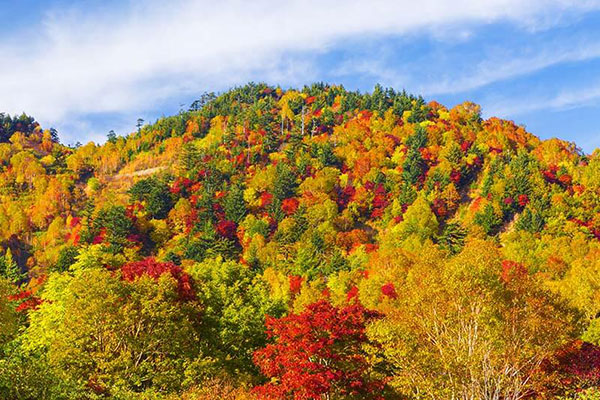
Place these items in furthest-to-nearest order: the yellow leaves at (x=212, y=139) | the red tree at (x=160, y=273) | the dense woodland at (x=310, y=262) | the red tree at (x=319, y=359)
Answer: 1. the yellow leaves at (x=212, y=139)
2. the red tree at (x=160, y=273)
3. the dense woodland at (x=310, y=262)
4. the red tree at (x=319, y=359)

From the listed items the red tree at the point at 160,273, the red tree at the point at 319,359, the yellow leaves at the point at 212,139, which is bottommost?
the red tree at the point at 319,359

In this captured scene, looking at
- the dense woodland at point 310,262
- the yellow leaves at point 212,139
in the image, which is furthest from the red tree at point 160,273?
the yellow leaves at point 212,139

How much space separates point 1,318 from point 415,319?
1057 inches

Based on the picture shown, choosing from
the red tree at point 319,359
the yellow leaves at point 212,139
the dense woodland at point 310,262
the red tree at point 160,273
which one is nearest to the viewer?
the red tree at point 319,359

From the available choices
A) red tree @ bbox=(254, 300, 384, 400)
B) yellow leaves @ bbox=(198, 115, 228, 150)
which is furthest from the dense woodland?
yellow leaves @ bbox=(198, 115, 228, 150)

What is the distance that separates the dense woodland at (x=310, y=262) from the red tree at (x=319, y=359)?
123 millimetres

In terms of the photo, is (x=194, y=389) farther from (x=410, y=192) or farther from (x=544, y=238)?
(x=410, y=192)

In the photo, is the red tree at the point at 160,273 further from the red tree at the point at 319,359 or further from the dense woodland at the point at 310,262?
the red tree at the point at 319,359

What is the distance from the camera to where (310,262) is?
323ft

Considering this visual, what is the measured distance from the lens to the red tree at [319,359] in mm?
26203

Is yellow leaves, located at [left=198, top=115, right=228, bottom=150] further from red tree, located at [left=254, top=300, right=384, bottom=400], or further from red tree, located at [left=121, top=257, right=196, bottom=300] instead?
red tree, located at [left=254, top=300, right=384, bottom=400]

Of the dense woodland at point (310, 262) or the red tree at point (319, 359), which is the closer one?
the red tree at point (319, 359)

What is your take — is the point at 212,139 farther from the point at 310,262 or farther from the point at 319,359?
the point at 319,359

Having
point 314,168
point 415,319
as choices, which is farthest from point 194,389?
point 314,168
